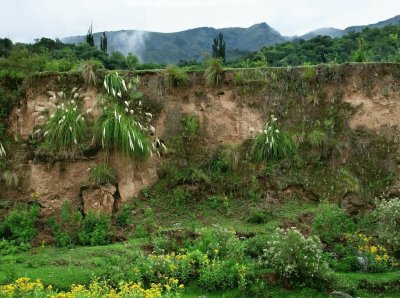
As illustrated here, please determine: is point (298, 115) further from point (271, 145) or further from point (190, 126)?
point (190, 126)

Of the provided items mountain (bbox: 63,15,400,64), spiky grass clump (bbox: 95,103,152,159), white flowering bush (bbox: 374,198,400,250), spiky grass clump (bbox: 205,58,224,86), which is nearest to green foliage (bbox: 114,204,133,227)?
spiky grass clump (bbox: 95,103,152,159)

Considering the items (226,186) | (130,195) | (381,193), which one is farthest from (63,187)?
(381,193)

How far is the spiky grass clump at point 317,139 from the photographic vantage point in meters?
18.8

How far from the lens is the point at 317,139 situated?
18.8m

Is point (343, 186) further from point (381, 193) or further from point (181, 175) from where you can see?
point (181, 175)

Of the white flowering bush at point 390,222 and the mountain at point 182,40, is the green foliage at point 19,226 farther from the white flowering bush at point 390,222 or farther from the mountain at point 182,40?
the mountain at point 182,40

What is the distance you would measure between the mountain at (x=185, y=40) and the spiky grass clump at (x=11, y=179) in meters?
42.4

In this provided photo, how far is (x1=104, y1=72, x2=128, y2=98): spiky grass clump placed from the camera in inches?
733

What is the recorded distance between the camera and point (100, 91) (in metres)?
19.0

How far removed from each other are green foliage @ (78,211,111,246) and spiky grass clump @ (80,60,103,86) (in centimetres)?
469

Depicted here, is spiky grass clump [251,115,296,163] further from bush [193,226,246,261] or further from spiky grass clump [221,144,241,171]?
bush [193,226,246,261]

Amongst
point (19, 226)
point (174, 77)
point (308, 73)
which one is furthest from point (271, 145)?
point (19, 226)

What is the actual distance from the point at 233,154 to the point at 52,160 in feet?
18.6

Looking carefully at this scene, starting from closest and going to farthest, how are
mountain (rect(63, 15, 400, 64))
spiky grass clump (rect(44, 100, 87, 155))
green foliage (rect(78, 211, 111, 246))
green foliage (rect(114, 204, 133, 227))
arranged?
green foliage (rect(78, 211, 111, 246)) → green foliage (rect(114, 204, 133, 227)) → spiky grass clump (rect(44, 100, 87, 155)) → mountain (rect(63, 15, 400, 64))
